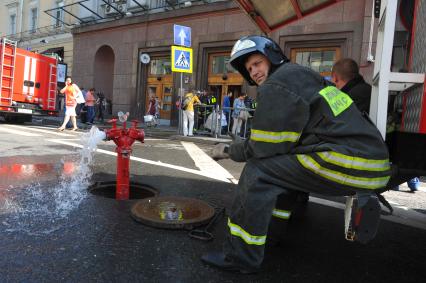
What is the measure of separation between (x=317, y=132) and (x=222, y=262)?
984mm


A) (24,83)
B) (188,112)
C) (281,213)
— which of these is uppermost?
(24,83)

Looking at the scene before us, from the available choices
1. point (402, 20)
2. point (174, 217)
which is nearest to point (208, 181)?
point (174, 217)

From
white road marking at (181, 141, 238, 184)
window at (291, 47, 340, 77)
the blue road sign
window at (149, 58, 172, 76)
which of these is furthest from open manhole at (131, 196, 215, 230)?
window at (149, 58, 172, 76)

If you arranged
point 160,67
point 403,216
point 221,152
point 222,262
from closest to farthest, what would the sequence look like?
point 222,262 → point 221,152 → point 403,216 → point 160,67

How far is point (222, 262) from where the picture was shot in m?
2.41

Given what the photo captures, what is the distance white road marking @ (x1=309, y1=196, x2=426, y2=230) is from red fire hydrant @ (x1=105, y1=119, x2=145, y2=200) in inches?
83.0

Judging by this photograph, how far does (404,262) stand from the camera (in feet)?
9.23

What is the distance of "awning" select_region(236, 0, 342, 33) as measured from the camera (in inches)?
188

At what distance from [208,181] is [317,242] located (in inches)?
91.8

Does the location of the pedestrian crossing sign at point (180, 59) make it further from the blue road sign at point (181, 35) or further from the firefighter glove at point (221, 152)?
the firefighter glove at point (221, 152)

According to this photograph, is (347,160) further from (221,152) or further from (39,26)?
(39,26)

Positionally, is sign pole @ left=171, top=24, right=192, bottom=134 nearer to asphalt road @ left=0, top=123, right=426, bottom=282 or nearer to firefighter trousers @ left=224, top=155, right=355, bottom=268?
asphalt road @ left=0, top=123, right=426, bottom=282

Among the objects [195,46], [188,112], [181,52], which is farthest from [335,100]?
[195,46]

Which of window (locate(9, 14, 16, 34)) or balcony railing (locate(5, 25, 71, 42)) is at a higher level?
window (locate(9, 14, 16, 34))
